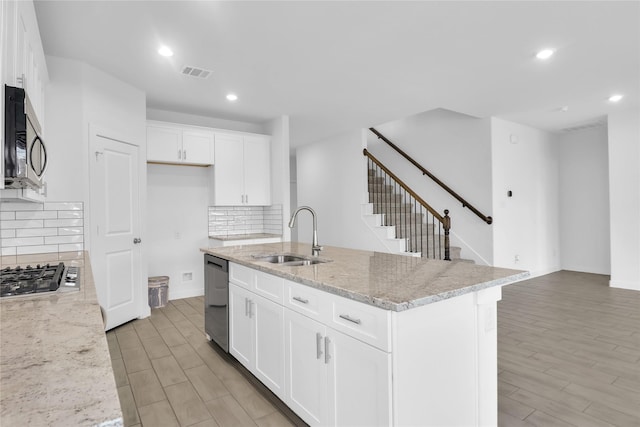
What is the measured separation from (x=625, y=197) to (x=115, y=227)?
6.81 m

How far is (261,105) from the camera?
4742 millimetres

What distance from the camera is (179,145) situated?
4.68 meters

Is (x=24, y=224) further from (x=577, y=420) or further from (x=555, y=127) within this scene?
(x=555, y=127)

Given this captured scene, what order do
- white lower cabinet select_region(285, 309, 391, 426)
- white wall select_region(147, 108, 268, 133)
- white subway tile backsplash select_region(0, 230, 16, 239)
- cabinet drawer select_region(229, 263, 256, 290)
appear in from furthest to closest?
white wall select_region(147, 108, 268, 133) → white subway tile backsplash select_region(0, 230, 16, 239) → cabinet drawer select_region(229, 263, 256, 290) → white lower cabinet select_region(285, 309, 391, 426)

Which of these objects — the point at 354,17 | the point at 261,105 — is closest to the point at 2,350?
the point at 354,17

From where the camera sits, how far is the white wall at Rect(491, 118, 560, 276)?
5617mm

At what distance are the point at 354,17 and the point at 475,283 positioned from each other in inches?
80.9

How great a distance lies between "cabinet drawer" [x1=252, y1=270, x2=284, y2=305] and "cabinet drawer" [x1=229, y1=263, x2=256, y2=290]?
7 cm

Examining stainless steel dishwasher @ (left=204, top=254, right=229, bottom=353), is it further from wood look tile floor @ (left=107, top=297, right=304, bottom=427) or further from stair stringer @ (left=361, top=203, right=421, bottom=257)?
stair stringer @ (left=361, top=203, right=421, bottom=257)

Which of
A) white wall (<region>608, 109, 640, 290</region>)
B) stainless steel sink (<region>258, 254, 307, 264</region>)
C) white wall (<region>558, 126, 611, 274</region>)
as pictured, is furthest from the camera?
white wall (<region>558, 126, 611, 274</region>)

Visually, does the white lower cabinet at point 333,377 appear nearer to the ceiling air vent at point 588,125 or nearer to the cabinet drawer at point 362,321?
the cabinet drawer at point 362,321

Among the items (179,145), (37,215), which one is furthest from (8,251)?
(179,145)

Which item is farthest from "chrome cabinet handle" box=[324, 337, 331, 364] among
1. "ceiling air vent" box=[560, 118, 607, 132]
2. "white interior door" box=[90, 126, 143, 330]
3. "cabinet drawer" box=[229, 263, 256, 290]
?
"ceiling air vent" box=[560, 118, 607, 132]

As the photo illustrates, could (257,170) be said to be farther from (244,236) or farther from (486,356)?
(486,356)
